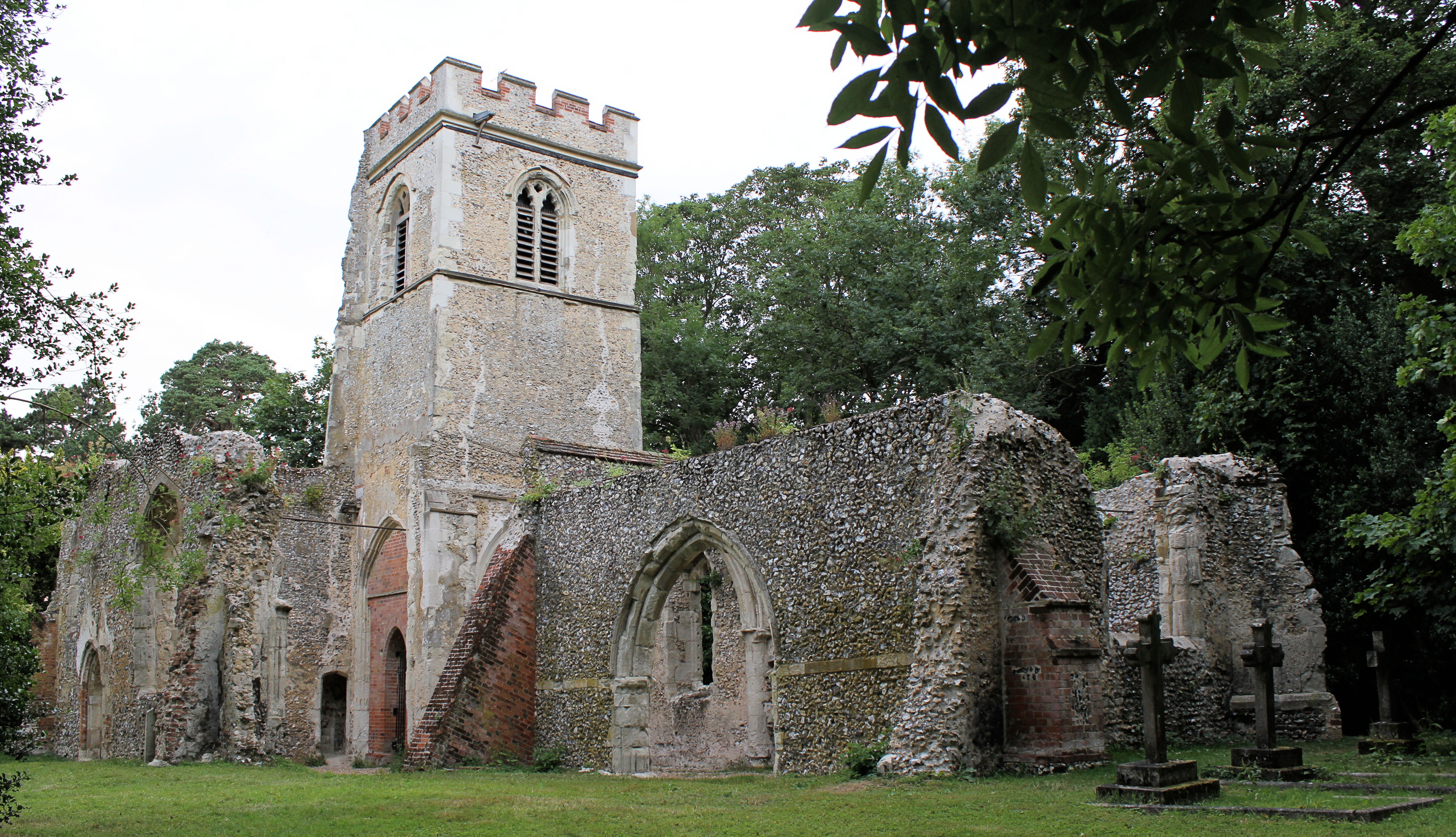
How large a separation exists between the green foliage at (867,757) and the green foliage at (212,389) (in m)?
30.1

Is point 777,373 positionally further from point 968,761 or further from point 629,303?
point 968,761

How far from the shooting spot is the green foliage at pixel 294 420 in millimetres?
29781

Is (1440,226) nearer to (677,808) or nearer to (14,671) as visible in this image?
(677,808)

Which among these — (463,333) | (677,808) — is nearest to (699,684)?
(463,333)

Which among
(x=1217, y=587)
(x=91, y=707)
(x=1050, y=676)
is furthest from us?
(x=91, y=707)

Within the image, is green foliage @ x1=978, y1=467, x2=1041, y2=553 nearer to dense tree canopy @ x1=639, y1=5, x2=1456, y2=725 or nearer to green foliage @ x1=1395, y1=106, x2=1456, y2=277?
dense tree canopy @ x1=639, y1=5, x2=1456, y2=725

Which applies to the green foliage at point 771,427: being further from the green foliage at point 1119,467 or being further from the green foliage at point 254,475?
the green foliage at point 254,475

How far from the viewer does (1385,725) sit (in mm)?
10852

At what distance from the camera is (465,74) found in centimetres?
2022

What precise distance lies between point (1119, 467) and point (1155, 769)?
9.93m

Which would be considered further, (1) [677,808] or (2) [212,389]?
(2) [212,389]

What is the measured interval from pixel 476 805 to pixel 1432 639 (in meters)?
13.3

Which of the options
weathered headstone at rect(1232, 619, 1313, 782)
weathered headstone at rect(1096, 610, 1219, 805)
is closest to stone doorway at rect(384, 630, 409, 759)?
weathered headstone at rect(1096, 610, 1219, 805)

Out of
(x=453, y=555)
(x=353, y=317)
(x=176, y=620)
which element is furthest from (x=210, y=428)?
(x=453, y=555)
